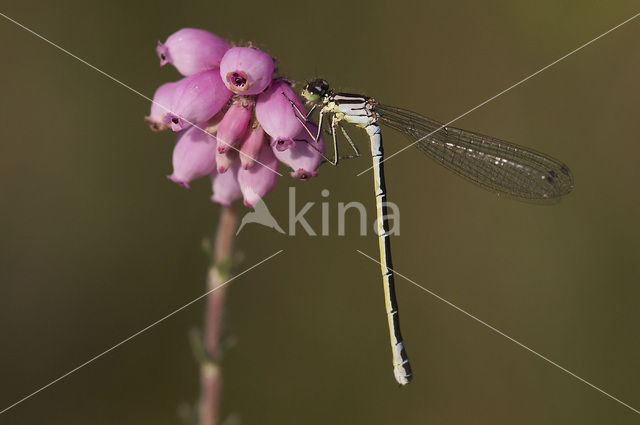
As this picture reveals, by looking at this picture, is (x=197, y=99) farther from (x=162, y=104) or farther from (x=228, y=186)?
(x=228, y=186)

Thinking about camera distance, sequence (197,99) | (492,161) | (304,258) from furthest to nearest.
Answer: (304,258) < (492,161) < (197,99)

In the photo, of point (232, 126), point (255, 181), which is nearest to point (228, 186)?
point (255, 181)

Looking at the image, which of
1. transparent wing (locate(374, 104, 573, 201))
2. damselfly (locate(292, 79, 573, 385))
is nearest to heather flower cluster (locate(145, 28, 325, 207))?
damselfly (locate(292, 79, 573, 385))

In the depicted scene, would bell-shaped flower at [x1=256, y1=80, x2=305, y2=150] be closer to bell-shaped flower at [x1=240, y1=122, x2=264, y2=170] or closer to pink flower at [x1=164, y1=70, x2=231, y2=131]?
bell-shaped flower at [x1=240, y1=122, x2=264, y2=170]

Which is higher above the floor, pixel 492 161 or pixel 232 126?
pixel 492 161

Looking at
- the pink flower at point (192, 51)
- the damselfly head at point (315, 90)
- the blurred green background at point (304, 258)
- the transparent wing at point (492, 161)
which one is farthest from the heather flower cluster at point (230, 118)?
the blurred green background at point (304, 258)

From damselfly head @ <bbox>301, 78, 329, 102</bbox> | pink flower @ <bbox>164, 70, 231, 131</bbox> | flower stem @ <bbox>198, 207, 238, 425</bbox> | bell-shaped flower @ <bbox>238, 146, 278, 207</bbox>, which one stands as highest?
damselfly head @ <bbox>301, 78, 329, 102</bbox>
